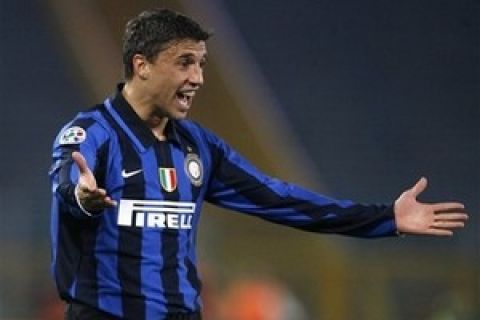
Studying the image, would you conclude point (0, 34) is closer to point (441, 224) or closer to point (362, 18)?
point (362, 18)

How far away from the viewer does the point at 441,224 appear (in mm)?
2506

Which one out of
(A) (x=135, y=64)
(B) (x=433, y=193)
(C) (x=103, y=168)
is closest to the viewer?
(C) (x=103, y=168)

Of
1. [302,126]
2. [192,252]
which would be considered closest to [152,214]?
[192,252]

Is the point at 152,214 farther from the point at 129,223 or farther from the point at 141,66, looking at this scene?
the point at 141,66

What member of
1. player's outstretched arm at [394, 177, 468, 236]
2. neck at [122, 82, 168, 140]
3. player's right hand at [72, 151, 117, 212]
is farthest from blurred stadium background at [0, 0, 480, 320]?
player's right hand at [72, 151, 117, 212]

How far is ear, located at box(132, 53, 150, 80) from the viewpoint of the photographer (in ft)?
7.84

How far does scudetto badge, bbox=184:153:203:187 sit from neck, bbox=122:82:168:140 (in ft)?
0.22

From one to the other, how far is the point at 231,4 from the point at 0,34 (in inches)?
44.9

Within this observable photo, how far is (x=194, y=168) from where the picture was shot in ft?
7.89

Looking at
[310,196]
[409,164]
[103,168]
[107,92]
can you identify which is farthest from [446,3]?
[103,168]

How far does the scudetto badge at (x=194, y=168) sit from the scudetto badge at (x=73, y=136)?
0.80 feet

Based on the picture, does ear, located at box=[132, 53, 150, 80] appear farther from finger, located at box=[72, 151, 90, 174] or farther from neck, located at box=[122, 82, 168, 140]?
finger, located at box=[72, 151, 90, 174]

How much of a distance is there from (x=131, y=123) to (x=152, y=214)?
0.20 metres

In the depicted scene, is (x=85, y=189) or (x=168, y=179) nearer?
(x=85, y=189)
